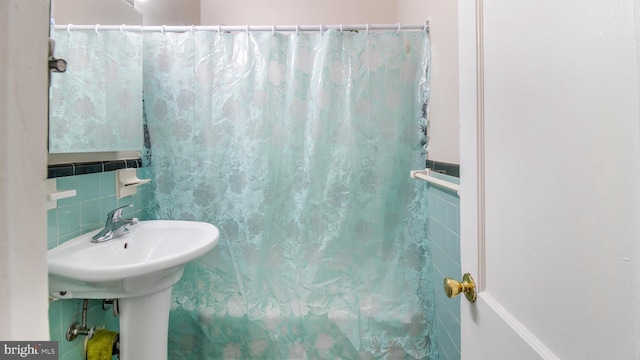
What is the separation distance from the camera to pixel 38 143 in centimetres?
28

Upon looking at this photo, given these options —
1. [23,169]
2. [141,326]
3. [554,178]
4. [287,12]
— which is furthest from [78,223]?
[287,12]

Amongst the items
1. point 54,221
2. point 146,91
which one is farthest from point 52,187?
point 146,91

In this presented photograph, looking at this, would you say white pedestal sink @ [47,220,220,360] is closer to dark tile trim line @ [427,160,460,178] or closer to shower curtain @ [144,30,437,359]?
shower curtain @ [144,30,437,359]

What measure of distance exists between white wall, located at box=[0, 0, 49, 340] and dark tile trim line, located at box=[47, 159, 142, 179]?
91 centimetres

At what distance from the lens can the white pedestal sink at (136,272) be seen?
82cm

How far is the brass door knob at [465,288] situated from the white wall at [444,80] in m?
0.58

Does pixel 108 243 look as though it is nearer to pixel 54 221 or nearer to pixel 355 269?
pixel 54 221

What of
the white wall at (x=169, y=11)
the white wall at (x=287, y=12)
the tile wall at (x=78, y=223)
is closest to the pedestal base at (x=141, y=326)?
the tile wall at (x=78, y=223)

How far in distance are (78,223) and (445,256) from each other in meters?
1.50

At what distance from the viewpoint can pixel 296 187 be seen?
1.45 m

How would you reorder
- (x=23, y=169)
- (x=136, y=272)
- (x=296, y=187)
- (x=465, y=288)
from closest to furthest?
(x=23, y=169) → (x=465, y=288) → (x=136, y=272) → (x=296, y=187)

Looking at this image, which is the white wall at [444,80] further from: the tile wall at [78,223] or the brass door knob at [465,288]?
the tile wall at [78,223]

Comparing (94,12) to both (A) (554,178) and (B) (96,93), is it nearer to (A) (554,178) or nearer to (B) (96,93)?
(B) (96,93)

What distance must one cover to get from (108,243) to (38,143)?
98cm
